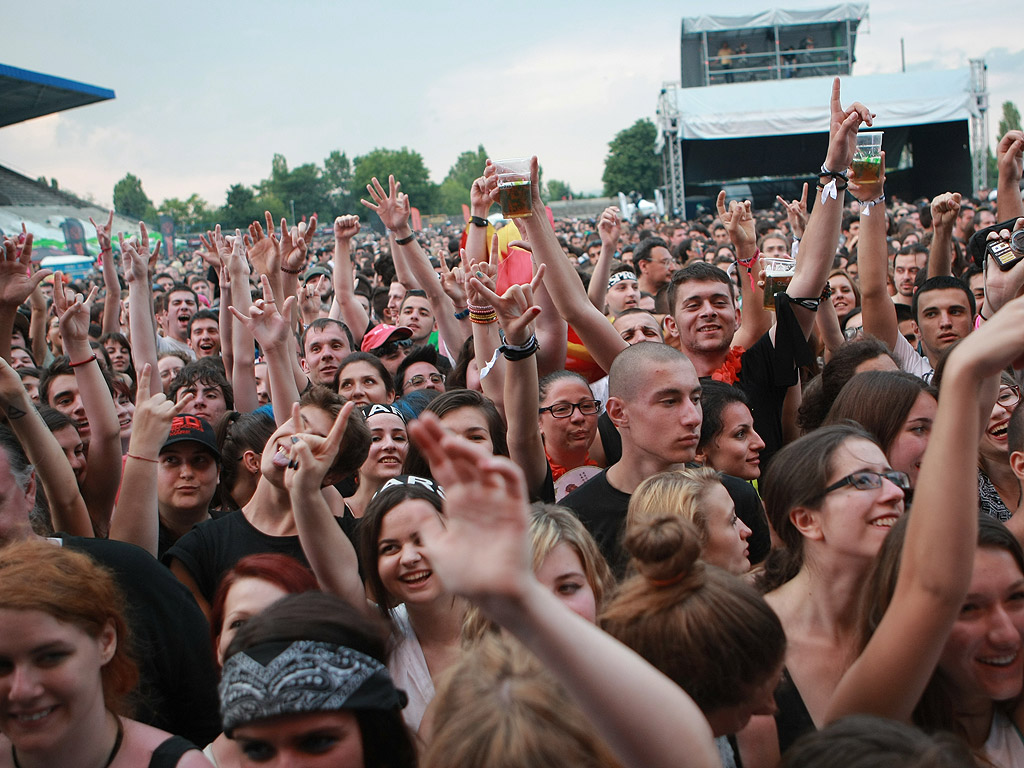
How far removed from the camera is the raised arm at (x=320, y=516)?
2.43m

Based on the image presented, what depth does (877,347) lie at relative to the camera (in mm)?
3783

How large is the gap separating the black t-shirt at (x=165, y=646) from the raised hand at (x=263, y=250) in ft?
9.32

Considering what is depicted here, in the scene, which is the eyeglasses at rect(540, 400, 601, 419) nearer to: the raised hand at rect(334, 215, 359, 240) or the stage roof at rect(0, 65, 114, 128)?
the raised hand at rect(334, 215, 359, 240)

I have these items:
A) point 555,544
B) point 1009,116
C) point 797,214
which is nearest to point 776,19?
point 797,214

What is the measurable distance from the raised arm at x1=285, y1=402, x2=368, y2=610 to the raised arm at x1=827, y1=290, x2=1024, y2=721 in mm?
1377

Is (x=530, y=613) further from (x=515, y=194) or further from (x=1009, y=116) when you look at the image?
(x=1009, y=116)

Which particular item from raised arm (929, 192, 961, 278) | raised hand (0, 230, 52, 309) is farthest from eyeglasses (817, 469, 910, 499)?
raised hand (0, 230, 52, 309)

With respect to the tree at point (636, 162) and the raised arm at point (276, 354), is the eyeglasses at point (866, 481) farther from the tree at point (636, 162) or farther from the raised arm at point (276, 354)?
the tree at point (636, 162)

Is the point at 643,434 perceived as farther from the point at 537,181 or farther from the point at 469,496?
the point at 469,496

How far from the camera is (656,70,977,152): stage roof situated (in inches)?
938

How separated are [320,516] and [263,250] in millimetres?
3141

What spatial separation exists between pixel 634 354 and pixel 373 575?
134 centimetres

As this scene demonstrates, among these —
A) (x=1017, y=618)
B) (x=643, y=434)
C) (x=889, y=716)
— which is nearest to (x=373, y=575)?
(x=643, y=434)

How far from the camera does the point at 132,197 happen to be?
117m
